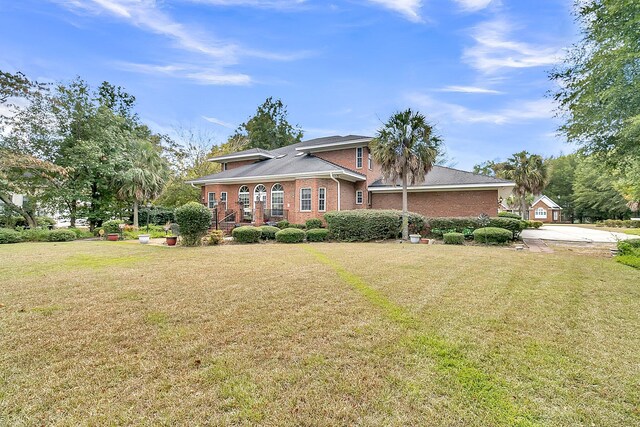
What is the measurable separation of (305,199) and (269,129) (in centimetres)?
2813

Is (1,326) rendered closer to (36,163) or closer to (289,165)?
(36,163)

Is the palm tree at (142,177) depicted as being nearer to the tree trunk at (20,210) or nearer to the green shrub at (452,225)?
the tree trunk at (20,210)

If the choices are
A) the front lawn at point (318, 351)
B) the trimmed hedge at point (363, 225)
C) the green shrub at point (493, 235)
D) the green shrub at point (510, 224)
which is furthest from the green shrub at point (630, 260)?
the trimmed hedge at point (363, 225)

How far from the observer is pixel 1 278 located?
6734 mm

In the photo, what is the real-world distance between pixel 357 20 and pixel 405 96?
27.8 ft

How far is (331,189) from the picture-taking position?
61.9ft

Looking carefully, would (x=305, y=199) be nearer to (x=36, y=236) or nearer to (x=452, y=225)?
(x=452, y=225)

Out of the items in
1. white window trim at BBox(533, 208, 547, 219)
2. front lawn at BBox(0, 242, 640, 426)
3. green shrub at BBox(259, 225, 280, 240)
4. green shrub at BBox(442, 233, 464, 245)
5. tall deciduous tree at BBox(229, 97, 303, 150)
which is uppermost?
tall deciduous tree at BBox(229, 97, 303, 150)

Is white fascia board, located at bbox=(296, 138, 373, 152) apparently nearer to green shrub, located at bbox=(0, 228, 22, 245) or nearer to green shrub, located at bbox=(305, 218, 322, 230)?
green shrub, located at bbox=(305, 218, 322, 230)

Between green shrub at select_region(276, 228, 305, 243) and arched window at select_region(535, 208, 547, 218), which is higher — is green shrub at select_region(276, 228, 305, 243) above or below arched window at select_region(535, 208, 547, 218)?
below

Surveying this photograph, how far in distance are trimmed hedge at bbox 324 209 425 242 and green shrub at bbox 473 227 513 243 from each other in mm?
3822

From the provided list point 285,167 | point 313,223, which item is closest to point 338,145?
point 285,167

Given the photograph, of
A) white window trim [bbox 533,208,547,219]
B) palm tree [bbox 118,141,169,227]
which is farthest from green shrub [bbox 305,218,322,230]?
white window trim [bbox 533,208,547,219]

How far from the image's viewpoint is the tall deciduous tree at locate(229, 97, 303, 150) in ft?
144
